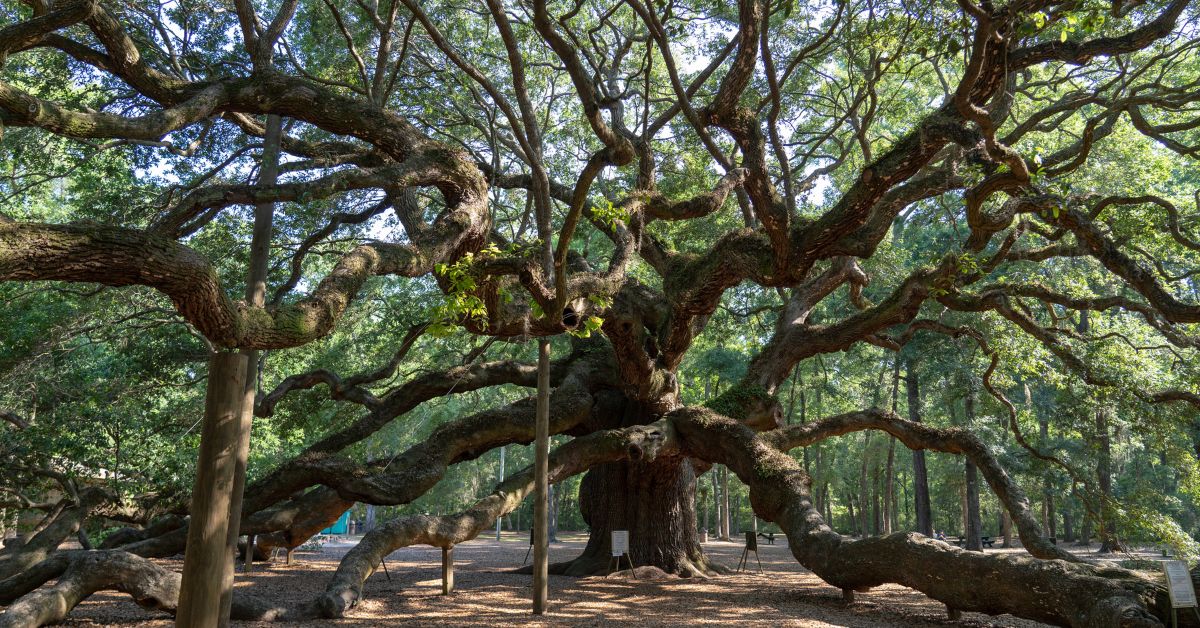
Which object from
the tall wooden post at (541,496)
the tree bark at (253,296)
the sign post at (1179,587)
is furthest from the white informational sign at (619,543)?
the sign post at (1179,587)

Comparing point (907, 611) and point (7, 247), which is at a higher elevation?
point (7, 247)

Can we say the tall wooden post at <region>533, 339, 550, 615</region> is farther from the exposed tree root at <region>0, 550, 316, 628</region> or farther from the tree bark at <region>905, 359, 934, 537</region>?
the tree bark at <region>905, 359, 934, 537</region>

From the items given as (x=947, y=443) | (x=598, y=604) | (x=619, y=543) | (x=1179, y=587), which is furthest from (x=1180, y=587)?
(x=619, y=543)

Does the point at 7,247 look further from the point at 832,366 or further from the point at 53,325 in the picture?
the point at 832,366

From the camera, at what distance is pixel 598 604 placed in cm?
775

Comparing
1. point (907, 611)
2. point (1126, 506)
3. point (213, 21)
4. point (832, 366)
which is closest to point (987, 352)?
point (1126, 506)

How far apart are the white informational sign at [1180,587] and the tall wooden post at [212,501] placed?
5.74 metres

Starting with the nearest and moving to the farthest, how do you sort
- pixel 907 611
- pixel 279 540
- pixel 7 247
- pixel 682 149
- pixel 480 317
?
1. pixel 7 247
2. pixel 480 317
3. pixel 907 611
4. pixel 279 540
5. pixel 682 149

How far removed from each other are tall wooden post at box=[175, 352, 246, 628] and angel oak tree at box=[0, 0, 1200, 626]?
88 mm

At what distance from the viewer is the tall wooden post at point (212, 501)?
11.6 feet

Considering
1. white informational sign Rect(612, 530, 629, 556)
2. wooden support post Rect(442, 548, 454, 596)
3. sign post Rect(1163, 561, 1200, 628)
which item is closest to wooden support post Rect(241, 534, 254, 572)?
wooden support post Rect(442, 548, 454, 596)

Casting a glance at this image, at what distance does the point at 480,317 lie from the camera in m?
5.93

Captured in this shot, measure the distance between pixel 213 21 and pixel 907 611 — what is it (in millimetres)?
10819

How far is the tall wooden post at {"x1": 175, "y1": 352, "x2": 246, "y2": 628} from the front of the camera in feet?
11.6
